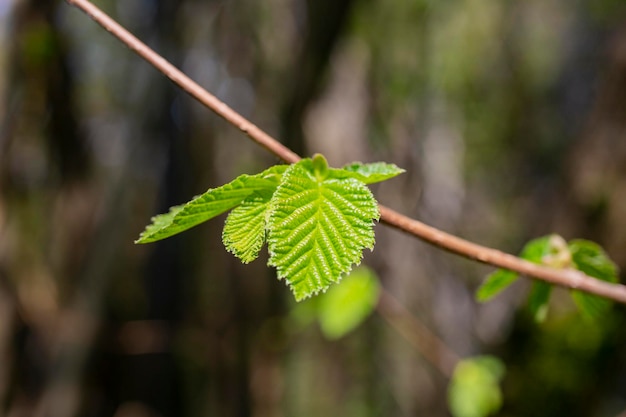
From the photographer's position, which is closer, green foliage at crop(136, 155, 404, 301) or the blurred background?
green foliage at crop(136, 155, 404, 301)

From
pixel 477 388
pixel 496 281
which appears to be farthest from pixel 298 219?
pixel 477 388

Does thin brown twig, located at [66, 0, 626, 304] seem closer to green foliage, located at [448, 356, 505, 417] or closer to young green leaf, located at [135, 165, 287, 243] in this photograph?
young green leaf, located at [135, 165, 287, 243]

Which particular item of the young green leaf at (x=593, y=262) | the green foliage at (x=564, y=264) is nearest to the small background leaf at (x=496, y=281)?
the green foliage at (x=564, y=264)

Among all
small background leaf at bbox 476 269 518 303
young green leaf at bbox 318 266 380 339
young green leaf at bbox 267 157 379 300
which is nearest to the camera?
young green leaf at bbox 267 157 379 300

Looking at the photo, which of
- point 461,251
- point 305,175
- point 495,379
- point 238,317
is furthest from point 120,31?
point 238,317

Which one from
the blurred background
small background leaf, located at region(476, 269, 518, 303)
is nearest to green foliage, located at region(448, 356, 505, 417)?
the blurred background

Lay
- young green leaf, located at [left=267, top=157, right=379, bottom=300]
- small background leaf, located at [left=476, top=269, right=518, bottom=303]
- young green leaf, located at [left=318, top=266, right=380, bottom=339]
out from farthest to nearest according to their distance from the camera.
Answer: young green leaf, located at [left=318, top=266, right=380, bottom=339]
small background leaf, located at [left=476, top=269, right=518, bottom=303]
young green leaf, located at [left=267, top=157, right=379, bottom=300]
